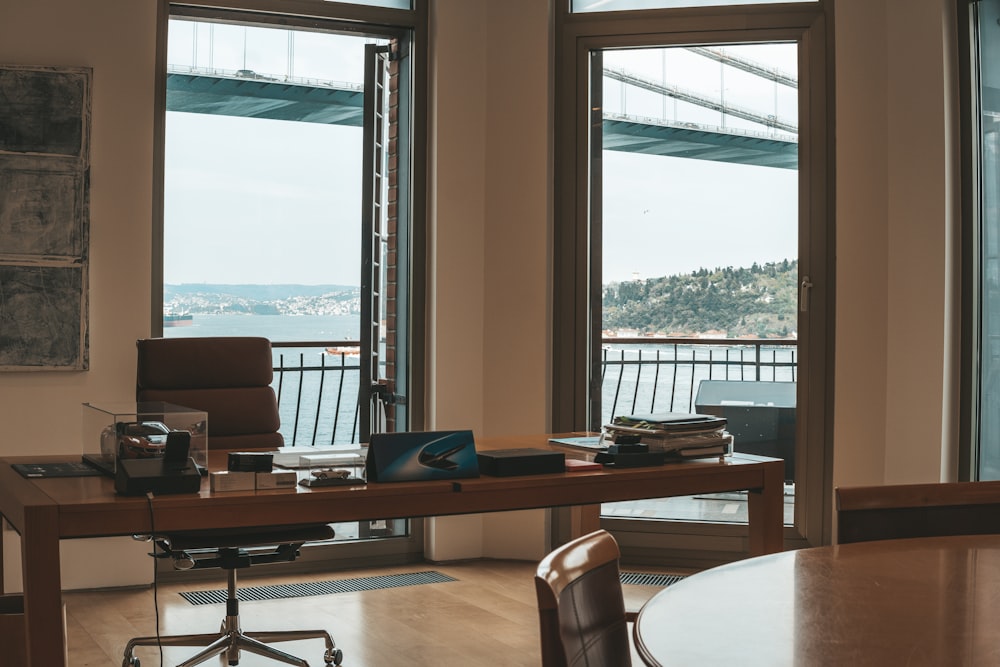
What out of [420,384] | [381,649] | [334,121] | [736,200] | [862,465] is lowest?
[381,649]

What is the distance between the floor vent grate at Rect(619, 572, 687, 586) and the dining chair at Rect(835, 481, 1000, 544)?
89.9 inches

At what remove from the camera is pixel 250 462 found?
2.28 m

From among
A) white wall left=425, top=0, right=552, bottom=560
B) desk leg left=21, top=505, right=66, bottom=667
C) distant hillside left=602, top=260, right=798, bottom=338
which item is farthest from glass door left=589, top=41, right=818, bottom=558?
desk leg left=21, top=505, right=66, bottom=667

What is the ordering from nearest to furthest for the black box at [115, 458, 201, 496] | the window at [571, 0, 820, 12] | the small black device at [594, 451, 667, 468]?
the black box at [115, 458, 201, 496], the small black device at [594, 451, 667, 468], the window at [571, 0, 820, 12]

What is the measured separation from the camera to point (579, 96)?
180 inches

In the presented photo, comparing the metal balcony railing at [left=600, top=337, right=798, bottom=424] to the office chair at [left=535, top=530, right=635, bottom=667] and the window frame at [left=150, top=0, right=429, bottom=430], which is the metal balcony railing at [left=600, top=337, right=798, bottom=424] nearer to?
the window frame at [left=150, top=0, right=429, bottom=430]

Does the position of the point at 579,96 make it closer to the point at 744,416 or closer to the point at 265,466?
the point at 744,416

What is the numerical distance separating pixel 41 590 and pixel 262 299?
2.52 meters

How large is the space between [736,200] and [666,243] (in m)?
0.36

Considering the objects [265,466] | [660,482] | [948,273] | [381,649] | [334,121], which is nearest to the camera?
[265,466]

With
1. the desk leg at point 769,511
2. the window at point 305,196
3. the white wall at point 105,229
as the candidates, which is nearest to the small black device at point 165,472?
the desk leg at point 769,511

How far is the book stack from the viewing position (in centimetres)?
292

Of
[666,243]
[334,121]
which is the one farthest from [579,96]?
[334,121]

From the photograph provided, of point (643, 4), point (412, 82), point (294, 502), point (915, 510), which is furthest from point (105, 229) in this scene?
point (915, 510)
